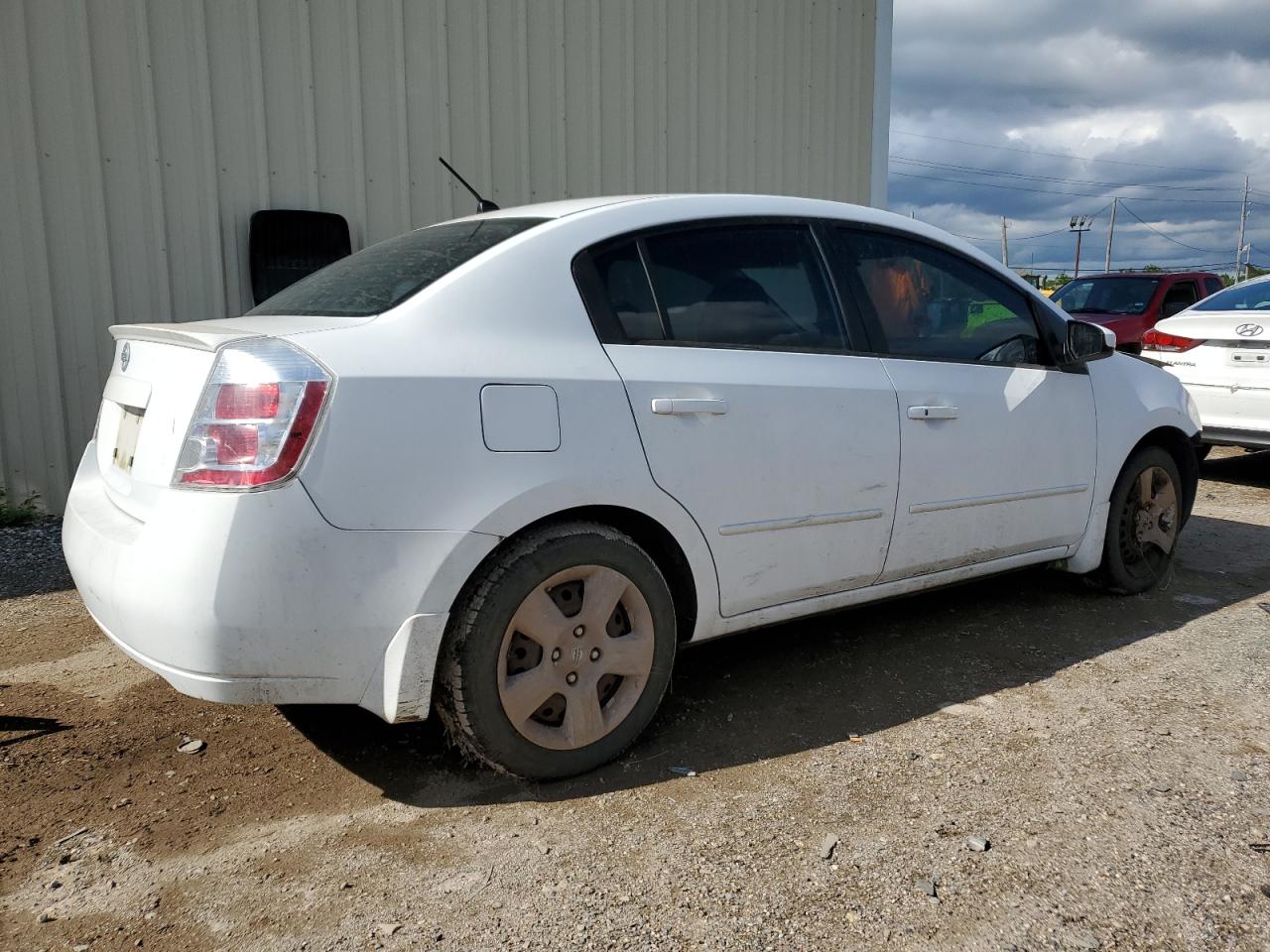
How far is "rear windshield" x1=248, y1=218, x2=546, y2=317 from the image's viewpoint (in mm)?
2680

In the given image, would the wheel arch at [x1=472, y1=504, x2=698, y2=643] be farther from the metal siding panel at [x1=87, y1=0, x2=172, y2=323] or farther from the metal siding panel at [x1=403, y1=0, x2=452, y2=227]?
the metal siding panel at [x1=403, y1=0, x2=452, y2=227]

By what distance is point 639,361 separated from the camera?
2762 millimetres

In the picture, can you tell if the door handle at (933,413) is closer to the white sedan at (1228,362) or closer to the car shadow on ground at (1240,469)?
the white sedan at (1228,362)

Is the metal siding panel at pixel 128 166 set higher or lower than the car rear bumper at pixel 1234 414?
higher

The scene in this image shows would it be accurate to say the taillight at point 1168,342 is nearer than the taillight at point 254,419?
No

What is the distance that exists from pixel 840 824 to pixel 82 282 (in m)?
5.14

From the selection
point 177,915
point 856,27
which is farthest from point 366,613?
point 856,27

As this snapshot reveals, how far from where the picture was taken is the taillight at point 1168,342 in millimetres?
7152

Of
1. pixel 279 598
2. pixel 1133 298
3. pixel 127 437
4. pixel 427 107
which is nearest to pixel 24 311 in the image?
pixel 427 107

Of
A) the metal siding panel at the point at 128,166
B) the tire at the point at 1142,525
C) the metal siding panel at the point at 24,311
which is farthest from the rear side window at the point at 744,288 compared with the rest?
the metal siding panel at the point at 24,311

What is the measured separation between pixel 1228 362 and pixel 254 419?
6.73m

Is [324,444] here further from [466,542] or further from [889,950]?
[889,950]

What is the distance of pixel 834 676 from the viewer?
11.6 ft

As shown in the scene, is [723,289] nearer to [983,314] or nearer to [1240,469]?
[983,314]
